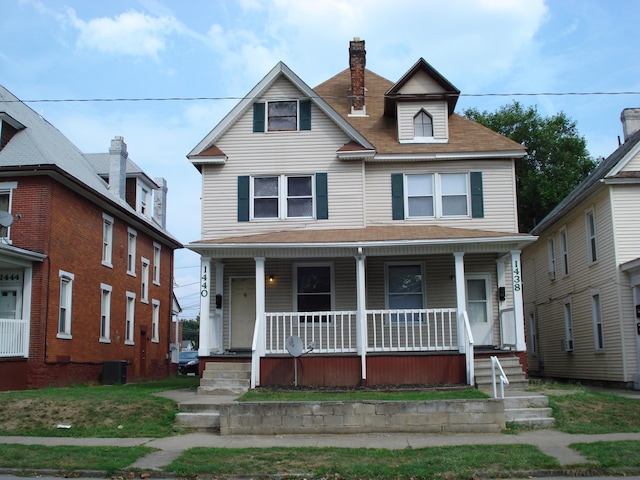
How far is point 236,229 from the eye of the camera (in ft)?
63.8

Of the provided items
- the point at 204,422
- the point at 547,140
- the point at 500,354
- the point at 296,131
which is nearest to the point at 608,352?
the point at 500,354

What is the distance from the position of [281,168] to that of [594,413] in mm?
10480

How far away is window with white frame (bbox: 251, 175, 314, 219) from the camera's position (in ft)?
64.3

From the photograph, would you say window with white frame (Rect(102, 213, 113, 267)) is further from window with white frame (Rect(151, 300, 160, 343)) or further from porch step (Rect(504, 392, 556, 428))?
porch step (Rect(504, 392, 556, 428))

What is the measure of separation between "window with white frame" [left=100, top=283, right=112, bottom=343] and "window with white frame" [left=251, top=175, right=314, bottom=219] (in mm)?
8293

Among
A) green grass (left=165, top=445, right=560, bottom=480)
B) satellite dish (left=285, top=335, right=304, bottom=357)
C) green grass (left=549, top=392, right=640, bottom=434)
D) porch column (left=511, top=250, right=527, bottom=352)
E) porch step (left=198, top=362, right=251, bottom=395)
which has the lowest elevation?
green grass (left=165, top=445, right=560, bottom=480)

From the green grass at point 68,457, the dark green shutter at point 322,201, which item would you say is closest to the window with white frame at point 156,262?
the dark green shutter at point 322,201

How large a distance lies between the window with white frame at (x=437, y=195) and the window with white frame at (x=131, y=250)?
1283cm

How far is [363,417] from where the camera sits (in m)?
12.3

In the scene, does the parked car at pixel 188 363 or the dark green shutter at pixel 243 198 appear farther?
the parked car at pixel 188 363

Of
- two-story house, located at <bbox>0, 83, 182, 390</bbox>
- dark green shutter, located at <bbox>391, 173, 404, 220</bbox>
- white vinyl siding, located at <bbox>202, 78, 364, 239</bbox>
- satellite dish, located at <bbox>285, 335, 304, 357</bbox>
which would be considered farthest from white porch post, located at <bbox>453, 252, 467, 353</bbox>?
two-story house, located at <bbox>0, 83, 182, 390</bbox>

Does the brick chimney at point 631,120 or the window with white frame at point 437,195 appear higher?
the brick chimney at point 631,120

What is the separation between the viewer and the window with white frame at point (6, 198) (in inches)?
802

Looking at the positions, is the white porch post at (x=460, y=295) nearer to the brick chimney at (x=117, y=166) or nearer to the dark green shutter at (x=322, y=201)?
the dark green shutter at (x=322, y=201)
